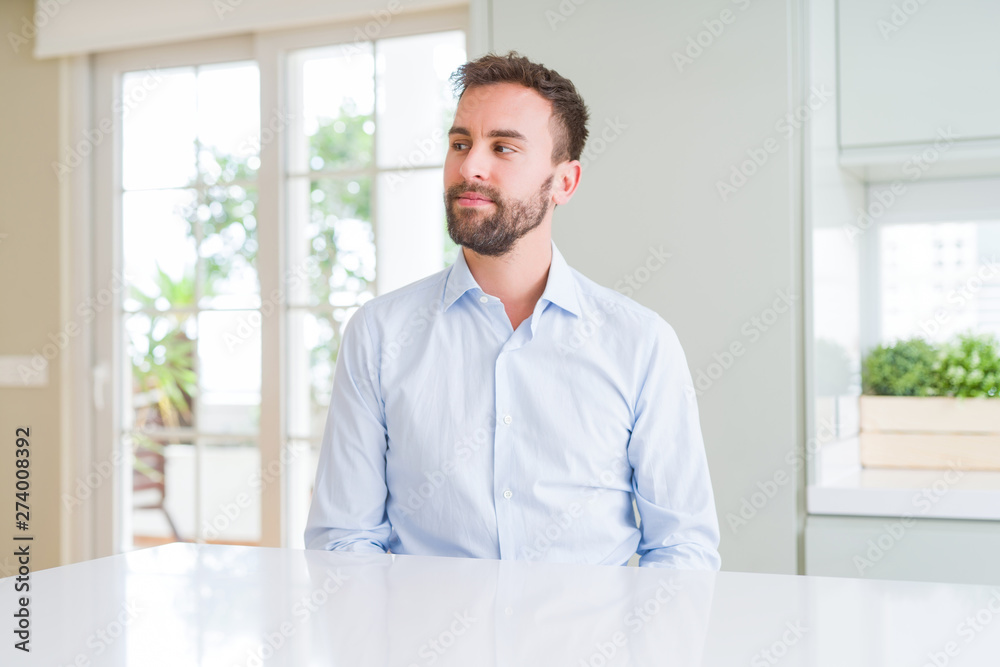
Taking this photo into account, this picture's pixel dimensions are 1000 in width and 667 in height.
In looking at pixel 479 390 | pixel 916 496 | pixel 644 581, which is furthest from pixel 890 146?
pixel 644 581

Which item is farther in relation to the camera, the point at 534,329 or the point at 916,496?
the point at 916,496

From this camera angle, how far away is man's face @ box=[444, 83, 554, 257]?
144 centimetres

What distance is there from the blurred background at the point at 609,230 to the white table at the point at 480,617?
1279 mm

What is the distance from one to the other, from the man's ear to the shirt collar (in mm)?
124

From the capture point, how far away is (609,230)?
7.48 ft

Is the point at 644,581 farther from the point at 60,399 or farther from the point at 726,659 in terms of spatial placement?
the point at 60,399

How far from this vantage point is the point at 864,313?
2.62 metres

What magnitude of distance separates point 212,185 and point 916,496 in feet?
7.83

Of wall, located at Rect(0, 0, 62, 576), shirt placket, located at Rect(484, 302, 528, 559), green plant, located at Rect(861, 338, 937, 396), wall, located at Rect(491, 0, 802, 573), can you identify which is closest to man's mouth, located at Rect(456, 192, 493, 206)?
shirt placket, located at Rect(484, 302, 528, 559)

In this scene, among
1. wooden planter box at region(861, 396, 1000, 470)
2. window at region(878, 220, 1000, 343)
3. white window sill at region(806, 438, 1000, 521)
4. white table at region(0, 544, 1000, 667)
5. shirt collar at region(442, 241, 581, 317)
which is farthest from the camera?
window at region(878, 220, 1000, 343)

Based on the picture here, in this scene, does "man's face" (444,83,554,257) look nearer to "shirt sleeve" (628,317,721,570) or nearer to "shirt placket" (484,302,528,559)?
"shirt placket" (484,302,528,559)

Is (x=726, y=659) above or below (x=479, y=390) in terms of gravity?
below

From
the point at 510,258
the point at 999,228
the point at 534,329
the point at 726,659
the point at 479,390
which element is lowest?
the point at 726,659

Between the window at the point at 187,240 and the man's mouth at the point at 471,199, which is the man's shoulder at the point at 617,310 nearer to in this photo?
the man's mouth at the point at 471,199
